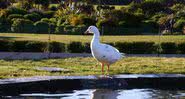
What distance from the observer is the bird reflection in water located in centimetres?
1105

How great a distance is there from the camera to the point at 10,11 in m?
46.3

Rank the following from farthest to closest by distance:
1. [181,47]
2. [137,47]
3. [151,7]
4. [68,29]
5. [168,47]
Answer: [151,7], [68,29], [181,47], [168,47], [137,47]

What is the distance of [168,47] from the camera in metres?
26.0

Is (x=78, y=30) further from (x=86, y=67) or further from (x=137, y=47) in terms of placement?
(x=86, y=67)

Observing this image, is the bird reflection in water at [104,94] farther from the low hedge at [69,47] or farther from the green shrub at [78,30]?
the green shrub at [78,30]

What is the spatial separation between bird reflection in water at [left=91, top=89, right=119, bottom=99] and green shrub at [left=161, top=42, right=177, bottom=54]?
14.3m

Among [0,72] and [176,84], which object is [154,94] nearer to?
[176,84]

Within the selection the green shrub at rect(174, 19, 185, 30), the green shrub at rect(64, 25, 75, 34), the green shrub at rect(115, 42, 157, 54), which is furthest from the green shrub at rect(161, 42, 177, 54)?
the green shrub at rect(174, 19, 185, 30)

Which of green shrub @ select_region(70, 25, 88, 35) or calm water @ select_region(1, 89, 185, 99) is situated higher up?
green shrub @ select_region(70, 25, 88, 35)

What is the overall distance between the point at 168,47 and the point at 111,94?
1489 centimetres

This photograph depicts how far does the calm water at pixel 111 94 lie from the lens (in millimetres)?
10906

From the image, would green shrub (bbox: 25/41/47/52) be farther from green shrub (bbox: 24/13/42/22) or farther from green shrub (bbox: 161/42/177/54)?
green shrub (bbox: 24/13/42/22)

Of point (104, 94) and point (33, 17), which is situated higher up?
point (33, 17)

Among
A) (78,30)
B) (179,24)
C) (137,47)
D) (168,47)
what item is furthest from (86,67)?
(179,24)
